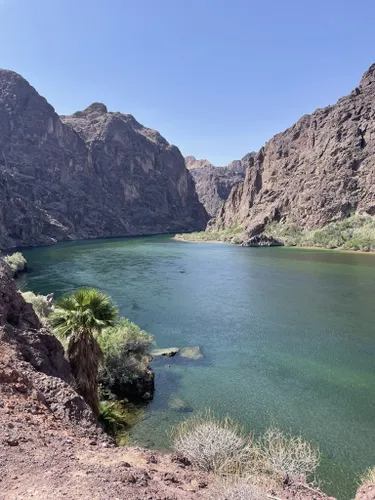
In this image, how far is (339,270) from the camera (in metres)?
61.5

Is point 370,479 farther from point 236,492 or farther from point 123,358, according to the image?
point 123,358

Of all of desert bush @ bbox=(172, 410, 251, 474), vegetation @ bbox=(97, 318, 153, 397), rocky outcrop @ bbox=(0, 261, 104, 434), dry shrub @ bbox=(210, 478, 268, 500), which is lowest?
vegetation @ bbox=(97, 318, 153, 397)

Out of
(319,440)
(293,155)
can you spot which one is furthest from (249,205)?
(319,440)

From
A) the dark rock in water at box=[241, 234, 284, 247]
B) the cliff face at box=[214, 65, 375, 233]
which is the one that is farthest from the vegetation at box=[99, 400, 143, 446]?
the cliff face at box=[214, 65, 375, 233]

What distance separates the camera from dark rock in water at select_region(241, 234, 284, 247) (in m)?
123

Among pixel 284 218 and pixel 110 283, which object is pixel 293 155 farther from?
pixel 110 283

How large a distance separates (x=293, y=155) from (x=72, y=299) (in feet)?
509

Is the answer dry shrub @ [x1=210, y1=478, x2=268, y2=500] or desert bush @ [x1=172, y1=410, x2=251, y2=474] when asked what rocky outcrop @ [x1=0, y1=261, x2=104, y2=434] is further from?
dry shrub @ [x1=210, y1=478, x2=268, y2=500]

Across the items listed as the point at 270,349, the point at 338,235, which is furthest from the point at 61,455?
the point at 338,235

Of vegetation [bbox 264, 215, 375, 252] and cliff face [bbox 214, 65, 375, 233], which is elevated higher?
cliff face [bbox 214, 65, 375, 233]

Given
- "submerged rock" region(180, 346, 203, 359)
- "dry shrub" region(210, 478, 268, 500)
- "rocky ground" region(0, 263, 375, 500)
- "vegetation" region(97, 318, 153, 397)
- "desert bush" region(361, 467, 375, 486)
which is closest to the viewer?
"rocky ground" region(0, 263, 375, 500)

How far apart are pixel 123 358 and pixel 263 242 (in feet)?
358

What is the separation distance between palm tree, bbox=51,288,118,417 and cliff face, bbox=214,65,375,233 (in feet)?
377

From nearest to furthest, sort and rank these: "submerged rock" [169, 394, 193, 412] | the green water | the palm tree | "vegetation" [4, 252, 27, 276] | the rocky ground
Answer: the rocky ground < the palm tree < the green water < "submerged rock" [169, 394, 193, 412] < "vegetation" [4, 252, 27, 276]
